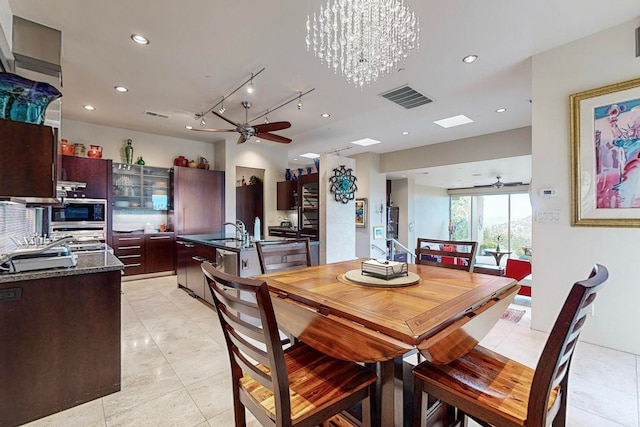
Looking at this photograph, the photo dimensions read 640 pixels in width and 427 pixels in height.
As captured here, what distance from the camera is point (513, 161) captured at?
20.1 feet

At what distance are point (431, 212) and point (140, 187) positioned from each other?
9199 mm

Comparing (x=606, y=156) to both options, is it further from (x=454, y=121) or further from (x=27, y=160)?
(x=27, y=160)

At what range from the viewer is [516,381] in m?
1.19

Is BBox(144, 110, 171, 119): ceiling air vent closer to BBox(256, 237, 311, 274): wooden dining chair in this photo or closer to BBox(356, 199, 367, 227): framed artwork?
BBox(256, 237, 311, 274): wooden dining chair

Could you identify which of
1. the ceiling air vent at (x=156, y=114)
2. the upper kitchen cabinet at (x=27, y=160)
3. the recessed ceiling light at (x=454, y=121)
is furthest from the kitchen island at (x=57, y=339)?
the recessed ceiling light at (x=454, y=121)

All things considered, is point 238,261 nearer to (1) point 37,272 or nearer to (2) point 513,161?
(1) point 37,272

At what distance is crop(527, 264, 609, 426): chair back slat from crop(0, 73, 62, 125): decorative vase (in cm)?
266

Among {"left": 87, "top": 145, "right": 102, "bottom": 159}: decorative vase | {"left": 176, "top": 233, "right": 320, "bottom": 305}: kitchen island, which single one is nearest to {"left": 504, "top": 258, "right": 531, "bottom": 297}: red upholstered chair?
{"left": 176, "top": 233, "right": 320, "bottom": 305}: kitchen island

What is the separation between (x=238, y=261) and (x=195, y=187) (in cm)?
351

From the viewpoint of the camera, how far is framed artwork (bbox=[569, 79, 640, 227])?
2.50 meters

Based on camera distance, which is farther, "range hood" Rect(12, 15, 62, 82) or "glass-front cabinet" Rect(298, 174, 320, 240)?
"glass-front cabinet" Rect(298, 174, 320, 240)

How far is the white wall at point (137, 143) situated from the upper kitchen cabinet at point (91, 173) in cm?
52

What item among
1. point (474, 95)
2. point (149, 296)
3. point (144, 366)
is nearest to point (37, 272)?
point (144, 366)

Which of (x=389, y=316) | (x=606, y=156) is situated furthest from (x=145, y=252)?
(x=606, y=156)
